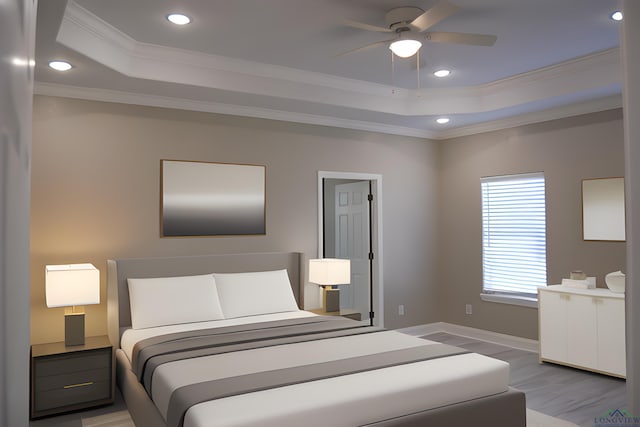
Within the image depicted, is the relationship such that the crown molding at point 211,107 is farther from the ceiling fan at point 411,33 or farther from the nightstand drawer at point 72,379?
the nightstand drawer at point 72,379

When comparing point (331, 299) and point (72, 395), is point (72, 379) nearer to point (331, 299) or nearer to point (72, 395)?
point (72, 395)

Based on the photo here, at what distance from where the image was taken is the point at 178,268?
4340 millimetres

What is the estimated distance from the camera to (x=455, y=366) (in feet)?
9.21

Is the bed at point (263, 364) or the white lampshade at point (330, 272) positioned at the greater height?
the white lampshade at point (330, 272)

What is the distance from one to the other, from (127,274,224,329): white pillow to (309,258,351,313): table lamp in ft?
3.62

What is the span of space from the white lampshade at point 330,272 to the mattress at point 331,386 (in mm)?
1462

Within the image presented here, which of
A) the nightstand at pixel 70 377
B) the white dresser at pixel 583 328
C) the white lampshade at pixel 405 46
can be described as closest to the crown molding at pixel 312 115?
the white dresser at pixel 583 328

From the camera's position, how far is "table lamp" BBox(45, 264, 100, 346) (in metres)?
3.52

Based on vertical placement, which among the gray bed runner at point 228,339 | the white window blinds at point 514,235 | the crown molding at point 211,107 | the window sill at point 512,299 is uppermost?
the crown molding at point 211,107

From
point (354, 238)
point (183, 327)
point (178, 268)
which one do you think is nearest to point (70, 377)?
point (183, 327)

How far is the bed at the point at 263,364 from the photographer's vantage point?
2.31 metres

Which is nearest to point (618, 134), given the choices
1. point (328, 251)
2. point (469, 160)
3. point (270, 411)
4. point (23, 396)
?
point (469, 160)

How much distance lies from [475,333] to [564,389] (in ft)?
5.90

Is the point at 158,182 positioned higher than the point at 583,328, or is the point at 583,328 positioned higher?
the point at 158,182
